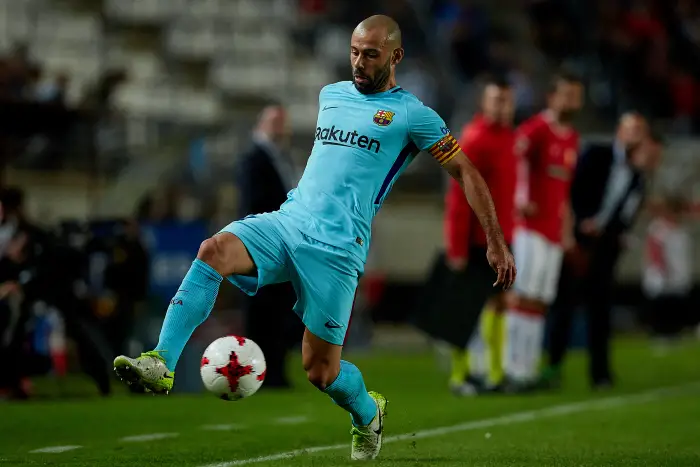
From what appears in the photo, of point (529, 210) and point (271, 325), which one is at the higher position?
point (529, 210)

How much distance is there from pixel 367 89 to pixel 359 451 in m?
1.94

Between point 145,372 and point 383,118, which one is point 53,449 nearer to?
point 145,372

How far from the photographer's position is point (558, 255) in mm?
12883

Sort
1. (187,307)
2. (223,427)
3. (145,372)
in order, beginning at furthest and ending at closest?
(223,427), (187,307), (145,372)

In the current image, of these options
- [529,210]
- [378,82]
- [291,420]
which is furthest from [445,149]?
[529,210]

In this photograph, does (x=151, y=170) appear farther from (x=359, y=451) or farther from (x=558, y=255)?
(x=359, y=451)

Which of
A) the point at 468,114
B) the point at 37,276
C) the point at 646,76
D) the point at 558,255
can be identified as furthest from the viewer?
the point at 646,76

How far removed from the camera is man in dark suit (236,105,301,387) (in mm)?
13047

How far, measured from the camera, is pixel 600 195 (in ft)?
44.4

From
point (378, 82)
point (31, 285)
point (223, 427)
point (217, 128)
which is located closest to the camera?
point (378, 82)

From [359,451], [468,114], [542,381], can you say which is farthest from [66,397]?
[468,114]

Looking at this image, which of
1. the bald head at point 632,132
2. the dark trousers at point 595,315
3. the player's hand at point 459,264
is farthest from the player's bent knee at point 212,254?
the bald head at point 632,132

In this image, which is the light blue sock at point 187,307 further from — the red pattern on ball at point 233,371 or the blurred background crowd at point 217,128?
the blurred background crowd at point 217,128

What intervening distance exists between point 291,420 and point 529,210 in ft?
12.1
